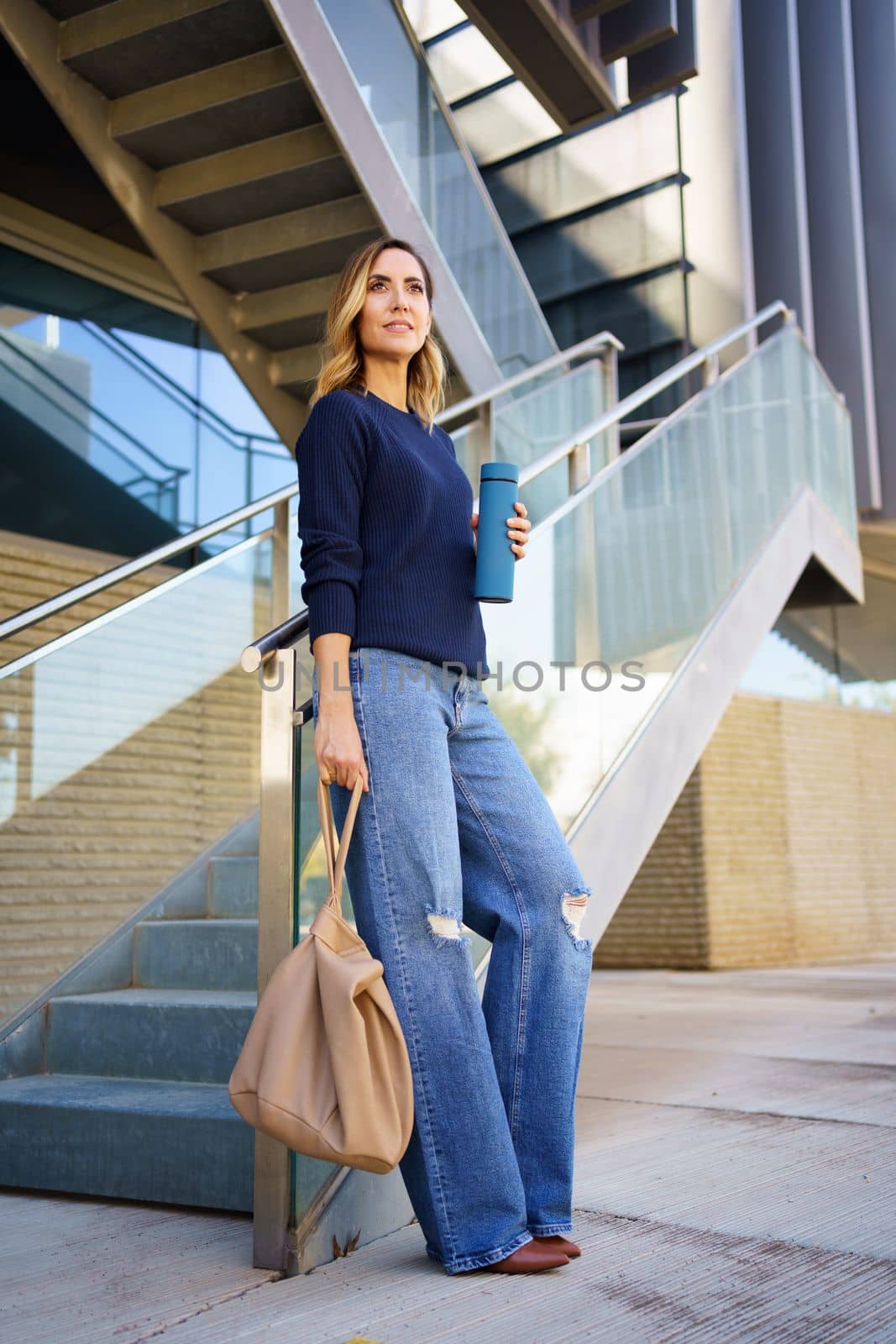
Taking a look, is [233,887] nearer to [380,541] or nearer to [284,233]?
[380,541]

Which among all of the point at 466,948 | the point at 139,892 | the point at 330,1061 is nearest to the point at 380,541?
the point at 466,948

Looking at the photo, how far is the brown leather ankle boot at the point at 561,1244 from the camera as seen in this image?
1.79m

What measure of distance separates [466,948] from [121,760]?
1999 mm

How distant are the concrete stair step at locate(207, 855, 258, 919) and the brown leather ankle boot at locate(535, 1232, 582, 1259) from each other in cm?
166

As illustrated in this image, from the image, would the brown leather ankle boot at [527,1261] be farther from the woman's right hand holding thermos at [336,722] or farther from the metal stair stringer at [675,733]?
the metal stair stringer at [675,733]

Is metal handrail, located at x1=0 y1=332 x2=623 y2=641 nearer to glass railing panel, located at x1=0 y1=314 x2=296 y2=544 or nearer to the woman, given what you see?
the woman

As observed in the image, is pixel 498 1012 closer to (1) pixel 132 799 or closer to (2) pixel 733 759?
(1) pixel 132 799

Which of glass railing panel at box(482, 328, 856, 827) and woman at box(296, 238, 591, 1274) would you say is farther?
glass railing panel at box(482, 328, 856, 827)

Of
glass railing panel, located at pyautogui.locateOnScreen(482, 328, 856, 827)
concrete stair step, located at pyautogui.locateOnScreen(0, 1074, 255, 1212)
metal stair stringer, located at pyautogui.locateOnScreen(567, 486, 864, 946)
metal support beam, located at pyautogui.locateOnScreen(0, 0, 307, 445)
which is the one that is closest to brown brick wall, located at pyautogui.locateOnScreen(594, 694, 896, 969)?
metal stair stringer, located at pyautogui.locateOnScreen(567, 486, 864, 946)

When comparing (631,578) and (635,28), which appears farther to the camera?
(635,28)

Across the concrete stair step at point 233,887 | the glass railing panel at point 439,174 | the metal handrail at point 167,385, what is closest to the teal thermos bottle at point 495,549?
the concrete stair step at point 233,887

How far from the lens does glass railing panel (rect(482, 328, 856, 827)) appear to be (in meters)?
2.99

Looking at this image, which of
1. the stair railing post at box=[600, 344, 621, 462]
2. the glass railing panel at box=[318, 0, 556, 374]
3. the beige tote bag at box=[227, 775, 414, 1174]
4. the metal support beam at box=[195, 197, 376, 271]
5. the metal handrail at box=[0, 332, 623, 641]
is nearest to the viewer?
the beige tote bag at box=[227, 775, 414, 1174]

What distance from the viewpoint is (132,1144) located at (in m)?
2.25
